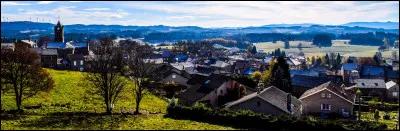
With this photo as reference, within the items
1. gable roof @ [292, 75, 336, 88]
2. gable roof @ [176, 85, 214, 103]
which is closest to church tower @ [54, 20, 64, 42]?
gable roof @ [292, 75, 336, 88]

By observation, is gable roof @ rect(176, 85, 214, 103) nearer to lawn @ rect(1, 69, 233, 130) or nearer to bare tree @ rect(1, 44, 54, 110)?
lawn @ rect(1, 69, 233, 130)

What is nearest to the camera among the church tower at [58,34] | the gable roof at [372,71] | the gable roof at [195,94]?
the gable roof at [195,94]

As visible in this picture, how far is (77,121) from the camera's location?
98.7ft

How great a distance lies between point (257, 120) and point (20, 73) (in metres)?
20.0

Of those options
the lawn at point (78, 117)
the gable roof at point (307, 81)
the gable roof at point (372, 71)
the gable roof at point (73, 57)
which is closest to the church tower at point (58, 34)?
the gable roof at point (73, 57)

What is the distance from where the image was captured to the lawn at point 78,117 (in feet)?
93.4

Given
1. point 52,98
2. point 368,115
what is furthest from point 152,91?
point 368,115

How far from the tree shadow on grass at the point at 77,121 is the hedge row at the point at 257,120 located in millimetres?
5687

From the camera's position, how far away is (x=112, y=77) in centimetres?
3716

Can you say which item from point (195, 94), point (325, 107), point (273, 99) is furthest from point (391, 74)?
point (273, 99)

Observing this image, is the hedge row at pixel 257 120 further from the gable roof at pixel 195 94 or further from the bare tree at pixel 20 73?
the bare tree at pixel 20 73

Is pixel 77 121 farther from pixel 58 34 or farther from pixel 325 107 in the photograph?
pixel 58 34

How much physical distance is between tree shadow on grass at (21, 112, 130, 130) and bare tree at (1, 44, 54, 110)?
10.2ft

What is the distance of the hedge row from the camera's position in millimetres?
27906
